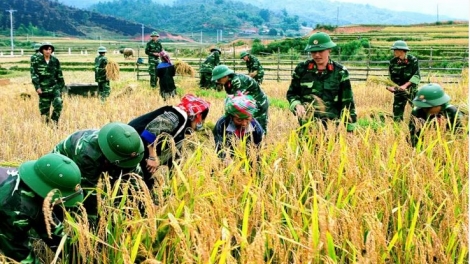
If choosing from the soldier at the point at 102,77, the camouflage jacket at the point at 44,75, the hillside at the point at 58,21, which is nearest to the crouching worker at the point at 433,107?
the camouflage jacket at the point at 44,75

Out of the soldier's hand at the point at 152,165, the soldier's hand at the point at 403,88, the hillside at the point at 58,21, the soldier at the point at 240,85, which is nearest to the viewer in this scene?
the soldier's hand at the point at 152,165

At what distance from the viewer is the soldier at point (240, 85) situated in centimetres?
537

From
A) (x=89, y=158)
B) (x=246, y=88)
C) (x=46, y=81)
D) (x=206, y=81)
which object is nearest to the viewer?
(x=89, y=158)

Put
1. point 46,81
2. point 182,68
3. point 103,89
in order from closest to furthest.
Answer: point 46,81 < point 103,89 < point 182,68

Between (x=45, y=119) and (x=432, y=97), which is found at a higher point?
(x=432, y=97)

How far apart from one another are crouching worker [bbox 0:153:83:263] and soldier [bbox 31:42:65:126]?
5.95m

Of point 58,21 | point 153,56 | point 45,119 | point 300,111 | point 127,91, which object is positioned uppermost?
point 58,21

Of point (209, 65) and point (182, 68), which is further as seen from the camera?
point (182, 68)

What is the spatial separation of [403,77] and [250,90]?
3143mm

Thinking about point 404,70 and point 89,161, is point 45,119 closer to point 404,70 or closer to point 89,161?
point 404,70

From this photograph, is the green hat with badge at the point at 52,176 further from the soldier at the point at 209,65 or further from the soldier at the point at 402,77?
the soldier at the point at 209,65

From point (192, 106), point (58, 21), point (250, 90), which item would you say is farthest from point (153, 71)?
point (58, 21)

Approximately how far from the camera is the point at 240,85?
18.0ft

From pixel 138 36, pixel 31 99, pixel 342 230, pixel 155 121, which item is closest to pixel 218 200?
pixel 342 230
